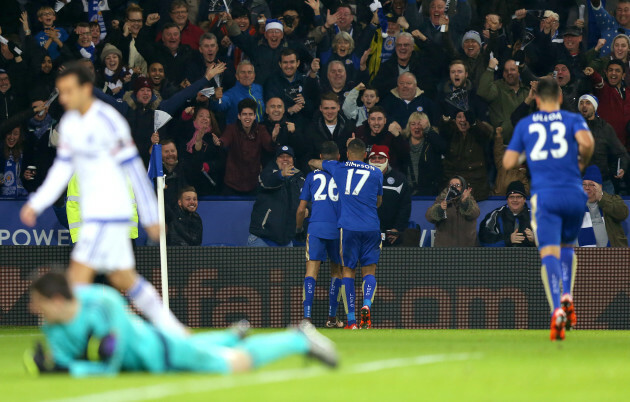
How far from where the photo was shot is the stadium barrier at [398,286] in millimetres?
16969

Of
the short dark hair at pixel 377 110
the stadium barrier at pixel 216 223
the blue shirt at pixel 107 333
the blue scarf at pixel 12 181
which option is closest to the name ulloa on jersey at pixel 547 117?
the blue shirt at pixel 107 333

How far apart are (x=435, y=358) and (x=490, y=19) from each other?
10.7 metres

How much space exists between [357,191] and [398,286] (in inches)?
74.3

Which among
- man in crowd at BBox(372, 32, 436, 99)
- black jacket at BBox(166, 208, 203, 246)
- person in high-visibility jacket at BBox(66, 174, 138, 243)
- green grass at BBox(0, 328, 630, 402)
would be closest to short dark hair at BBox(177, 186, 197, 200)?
black jacket at BBox(166, 208, 203, 246)

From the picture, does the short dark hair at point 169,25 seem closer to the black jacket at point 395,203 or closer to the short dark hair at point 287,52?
the short dark hair at point 287,52

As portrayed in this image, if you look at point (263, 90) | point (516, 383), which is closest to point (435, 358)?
point (516, 383)

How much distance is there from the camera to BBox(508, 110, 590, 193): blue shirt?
1153 cm

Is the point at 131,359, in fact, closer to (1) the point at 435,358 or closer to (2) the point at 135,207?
(1) the point at 435,358

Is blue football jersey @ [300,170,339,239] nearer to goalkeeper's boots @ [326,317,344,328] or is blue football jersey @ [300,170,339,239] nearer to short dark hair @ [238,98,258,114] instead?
goalkeeper's boots @ [326,317,344,328]

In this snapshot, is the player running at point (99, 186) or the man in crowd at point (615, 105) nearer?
the player running at point (99, 186)

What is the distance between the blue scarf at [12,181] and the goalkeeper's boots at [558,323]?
9.81 meters

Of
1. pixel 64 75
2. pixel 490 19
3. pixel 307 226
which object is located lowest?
pixel 307 226

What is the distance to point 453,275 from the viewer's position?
17.1m

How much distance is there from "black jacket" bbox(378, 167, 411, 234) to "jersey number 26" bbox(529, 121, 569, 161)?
5.87 meters
